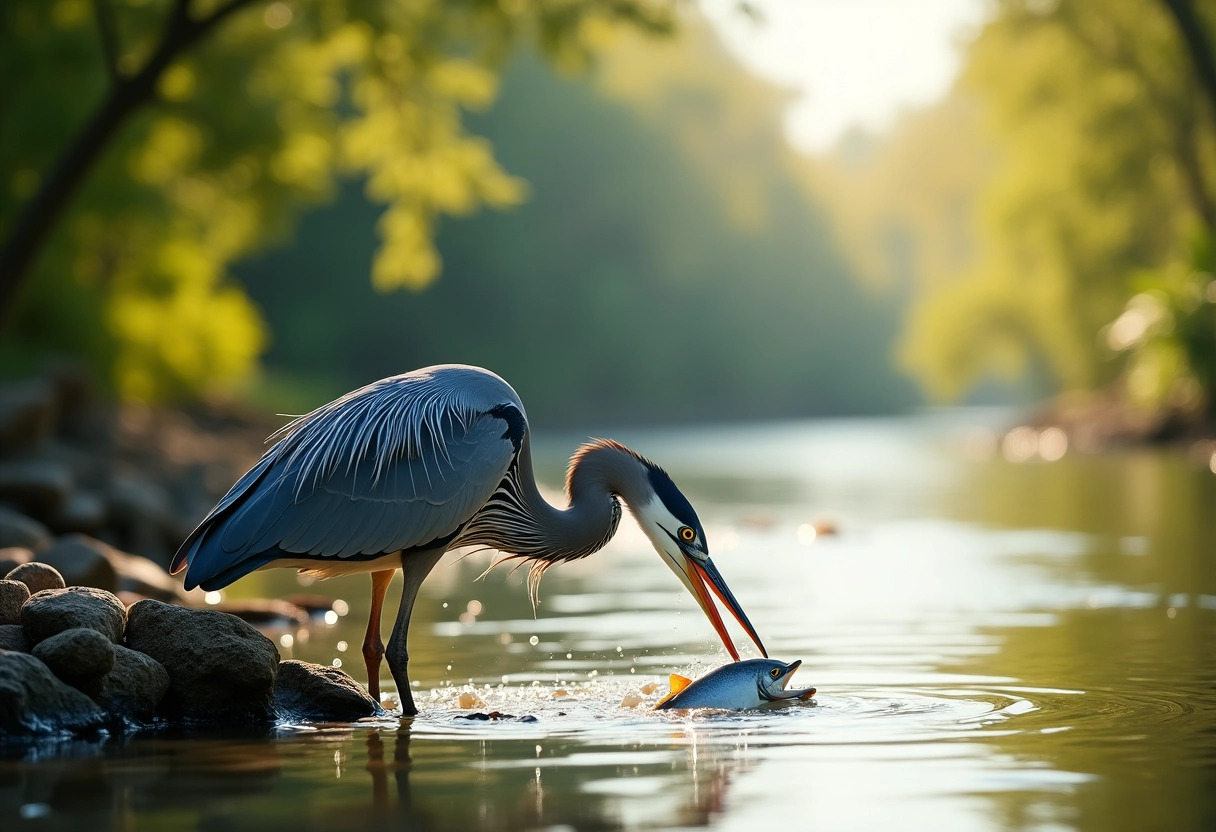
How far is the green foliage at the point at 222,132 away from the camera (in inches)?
816

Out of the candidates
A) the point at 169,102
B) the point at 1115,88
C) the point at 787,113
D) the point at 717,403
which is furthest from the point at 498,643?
the point at 787,113

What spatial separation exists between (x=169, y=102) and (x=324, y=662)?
Result: 13.3 m

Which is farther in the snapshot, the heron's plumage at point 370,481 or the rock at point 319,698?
the heron's plumage at point 370,481

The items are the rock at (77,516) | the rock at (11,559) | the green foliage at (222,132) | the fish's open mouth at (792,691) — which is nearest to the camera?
the fish's open mouth at (792,691)

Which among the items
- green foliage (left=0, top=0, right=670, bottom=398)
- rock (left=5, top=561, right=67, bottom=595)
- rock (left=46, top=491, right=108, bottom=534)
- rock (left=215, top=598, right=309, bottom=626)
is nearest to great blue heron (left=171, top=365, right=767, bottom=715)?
rock (left=5, top=561, right=67, bottom=595)

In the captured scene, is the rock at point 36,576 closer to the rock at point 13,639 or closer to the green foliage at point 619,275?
the rock at point 13,639

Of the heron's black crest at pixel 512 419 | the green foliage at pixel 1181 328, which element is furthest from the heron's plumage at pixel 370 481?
the green foliage at pixel 1181 328

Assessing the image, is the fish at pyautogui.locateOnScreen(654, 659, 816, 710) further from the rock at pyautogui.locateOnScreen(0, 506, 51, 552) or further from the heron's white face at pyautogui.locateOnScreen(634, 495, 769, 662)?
the rock at pyautogui.locateOnScreen(0, 506, 51, 552)

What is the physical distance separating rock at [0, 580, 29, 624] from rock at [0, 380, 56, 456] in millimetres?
9133

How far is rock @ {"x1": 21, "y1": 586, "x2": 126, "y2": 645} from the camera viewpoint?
22.5ft

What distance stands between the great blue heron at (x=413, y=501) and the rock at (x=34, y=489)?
5.70 meters

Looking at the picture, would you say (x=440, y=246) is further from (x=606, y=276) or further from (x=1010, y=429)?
(x=1010, y=429)

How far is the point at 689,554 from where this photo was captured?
7.84 metres

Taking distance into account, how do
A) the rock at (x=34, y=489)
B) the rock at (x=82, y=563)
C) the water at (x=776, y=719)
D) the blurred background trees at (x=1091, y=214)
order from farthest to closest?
the blurred background trees at (x=1091, y=214), the rock at (x=34, y=489), the rock at (x=82, y=563), the water at (x=776, y=719)
